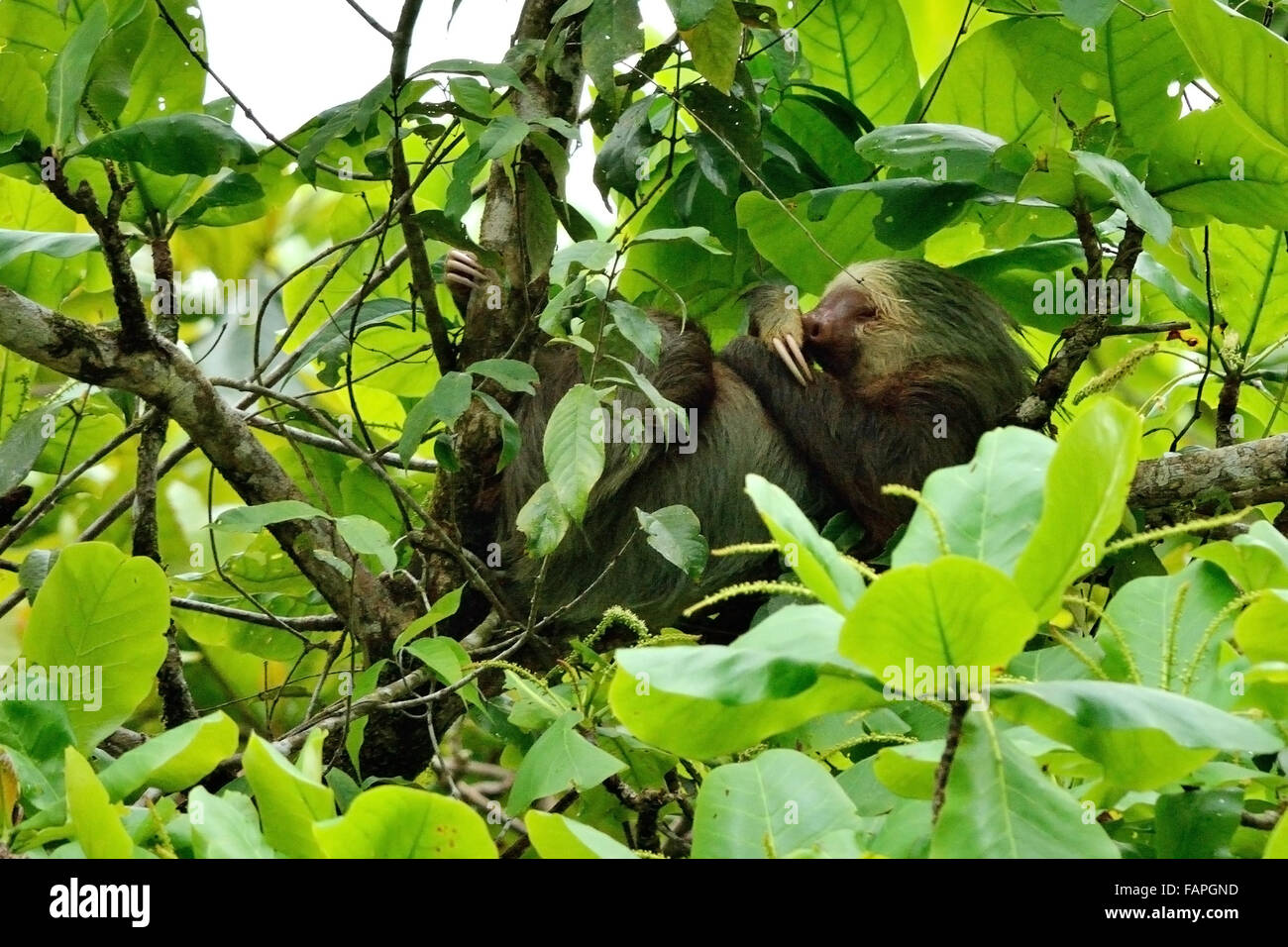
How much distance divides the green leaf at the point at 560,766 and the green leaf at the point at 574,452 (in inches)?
18.0

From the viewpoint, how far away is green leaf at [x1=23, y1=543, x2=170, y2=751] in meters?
1.97

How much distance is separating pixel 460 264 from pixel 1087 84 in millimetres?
1812

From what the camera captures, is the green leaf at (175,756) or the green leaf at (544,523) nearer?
the green leaf at (175,756)

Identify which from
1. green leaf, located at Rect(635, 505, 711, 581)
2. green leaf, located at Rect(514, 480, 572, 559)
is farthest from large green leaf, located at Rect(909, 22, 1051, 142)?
green leaf, located at Rect(514, 480, 572, 559)

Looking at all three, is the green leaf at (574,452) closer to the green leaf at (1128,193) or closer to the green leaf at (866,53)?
the green leaf at (1128,193)

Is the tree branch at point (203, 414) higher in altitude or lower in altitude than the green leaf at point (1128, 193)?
lower

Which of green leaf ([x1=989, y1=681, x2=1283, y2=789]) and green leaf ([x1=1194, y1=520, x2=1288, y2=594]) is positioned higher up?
green leaf ([x1=1194, y1=520, x2=1288, y2=594])

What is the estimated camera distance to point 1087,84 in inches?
123

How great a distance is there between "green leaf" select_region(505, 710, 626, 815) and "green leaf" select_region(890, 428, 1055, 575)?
2.48 ft

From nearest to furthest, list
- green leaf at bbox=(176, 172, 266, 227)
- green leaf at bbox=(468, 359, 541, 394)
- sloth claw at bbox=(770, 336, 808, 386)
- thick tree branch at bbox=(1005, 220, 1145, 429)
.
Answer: green leaf at bbox=(468, 359, 541, 394), thick tree branch at bbox=(1005, 220, 1145, 429), green leaf at bbox=(176, 172, 266, 227), sloth claw at bbox=(770, 336, 808, 386)

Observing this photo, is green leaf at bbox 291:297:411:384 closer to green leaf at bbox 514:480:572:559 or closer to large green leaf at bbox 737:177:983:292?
green leaf at bbox 514:480:572:559

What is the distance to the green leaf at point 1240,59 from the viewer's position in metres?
2.39

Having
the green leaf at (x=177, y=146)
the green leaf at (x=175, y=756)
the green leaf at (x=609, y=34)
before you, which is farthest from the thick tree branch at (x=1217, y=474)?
the green leaf at (x=177, y=146)

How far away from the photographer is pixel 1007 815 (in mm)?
1348
